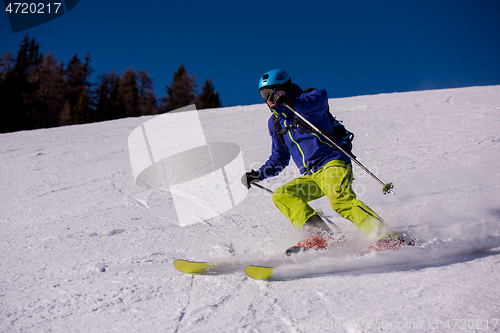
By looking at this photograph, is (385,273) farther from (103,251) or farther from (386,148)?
(386,148)

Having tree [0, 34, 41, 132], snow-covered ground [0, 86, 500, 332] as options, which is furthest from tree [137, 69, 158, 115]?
snow-covered ground [0, 86, 500, 332]

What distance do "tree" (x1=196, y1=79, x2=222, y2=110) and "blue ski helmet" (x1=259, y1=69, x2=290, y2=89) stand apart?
117ft

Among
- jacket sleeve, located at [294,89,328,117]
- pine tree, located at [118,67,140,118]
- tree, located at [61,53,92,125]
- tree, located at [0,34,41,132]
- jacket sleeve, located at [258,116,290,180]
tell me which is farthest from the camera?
pine tree, located at [118,67,140,118]

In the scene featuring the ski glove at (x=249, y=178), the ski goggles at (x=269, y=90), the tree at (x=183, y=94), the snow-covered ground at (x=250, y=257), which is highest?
the tree at (x=183, y=94)

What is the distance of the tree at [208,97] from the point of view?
124ft

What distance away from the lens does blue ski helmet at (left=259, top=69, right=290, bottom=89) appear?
2.65m

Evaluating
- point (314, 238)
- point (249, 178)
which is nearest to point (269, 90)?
point (249, 178)

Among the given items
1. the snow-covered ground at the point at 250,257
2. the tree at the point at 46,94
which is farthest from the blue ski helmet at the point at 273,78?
the tree at the point at 46,94

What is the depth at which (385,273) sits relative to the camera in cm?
207

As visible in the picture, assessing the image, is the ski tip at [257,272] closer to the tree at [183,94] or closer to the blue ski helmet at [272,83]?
the blue ski helmet at [272,83]

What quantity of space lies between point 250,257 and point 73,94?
38.9 metres

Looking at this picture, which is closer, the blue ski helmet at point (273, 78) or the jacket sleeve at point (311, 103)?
the jacket sleeve at point (311, 103)

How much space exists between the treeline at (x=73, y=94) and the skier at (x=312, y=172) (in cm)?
3078

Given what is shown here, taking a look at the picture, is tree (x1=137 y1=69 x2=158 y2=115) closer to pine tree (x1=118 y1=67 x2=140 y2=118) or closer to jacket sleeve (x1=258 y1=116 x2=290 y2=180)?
pine tree (x1=118 y1=67 x2=140 y2=118)
